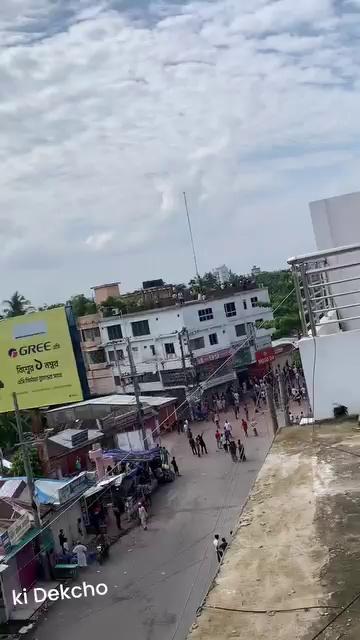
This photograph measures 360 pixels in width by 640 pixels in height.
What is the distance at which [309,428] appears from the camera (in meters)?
4.09

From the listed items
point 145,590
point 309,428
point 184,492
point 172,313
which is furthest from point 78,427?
point 309,428

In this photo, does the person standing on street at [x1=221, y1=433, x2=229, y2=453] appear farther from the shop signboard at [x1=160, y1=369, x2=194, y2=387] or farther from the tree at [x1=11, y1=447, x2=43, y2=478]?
the shop signboard at [x1=160, y1=369, x2=194, y2=387]

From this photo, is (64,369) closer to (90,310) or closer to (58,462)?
(58,462)

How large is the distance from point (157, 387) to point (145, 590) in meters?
22.4

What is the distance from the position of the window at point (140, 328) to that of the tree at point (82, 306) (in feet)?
15.6

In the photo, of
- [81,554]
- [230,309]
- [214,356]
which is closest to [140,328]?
Result: [214,356]

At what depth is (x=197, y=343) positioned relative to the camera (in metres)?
36.4

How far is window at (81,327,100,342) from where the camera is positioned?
131 ft

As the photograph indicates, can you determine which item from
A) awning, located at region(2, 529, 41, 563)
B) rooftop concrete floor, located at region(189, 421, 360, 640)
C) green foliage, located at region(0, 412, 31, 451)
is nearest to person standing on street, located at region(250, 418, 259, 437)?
green foliage, located at region(0, 412, 31, 451)

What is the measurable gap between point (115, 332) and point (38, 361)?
19994mm

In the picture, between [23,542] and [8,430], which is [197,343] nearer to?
[8,430]

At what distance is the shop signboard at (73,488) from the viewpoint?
16891 mm

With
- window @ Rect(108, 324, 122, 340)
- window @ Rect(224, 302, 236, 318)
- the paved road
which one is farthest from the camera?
window @ Rect(224, 302, 236, 318)

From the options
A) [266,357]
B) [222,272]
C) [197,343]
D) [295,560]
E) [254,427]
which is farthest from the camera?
[222,272]
